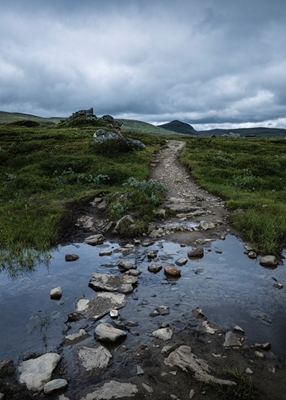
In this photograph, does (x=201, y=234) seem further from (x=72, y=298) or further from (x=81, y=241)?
(x=72, y=298)

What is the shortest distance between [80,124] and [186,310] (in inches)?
2123

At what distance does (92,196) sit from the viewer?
17484 mm

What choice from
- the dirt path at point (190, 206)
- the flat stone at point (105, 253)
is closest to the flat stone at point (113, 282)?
the flat stone at point (105, 253)

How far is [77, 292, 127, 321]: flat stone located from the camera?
7264mm

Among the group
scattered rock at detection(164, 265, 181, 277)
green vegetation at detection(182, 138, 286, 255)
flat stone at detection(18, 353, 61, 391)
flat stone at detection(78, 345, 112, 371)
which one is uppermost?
green vegetation at detection(182, 138, 286, 255)

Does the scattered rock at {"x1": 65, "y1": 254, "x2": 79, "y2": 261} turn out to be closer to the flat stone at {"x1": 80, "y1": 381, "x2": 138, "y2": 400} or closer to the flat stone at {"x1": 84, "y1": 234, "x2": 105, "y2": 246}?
the flat stone at {"x1": 84, "y1": 234, "x2": 105, "y2": 246}

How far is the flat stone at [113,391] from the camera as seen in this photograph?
484 centimetres

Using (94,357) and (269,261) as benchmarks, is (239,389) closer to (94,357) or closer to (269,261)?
(94,357)

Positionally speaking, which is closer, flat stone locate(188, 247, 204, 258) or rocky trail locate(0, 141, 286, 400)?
rocky trail locate(0, 141, 286, 400)

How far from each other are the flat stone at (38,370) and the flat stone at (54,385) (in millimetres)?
146

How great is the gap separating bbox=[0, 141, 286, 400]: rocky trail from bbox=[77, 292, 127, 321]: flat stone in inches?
1.0

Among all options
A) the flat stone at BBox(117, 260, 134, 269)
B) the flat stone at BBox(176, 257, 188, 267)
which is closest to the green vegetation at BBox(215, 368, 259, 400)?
the flat stone at BBox(176, 257, 188, 267)

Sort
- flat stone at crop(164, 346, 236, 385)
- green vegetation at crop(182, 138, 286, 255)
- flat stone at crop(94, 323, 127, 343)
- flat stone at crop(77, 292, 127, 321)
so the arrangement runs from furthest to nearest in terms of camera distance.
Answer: green vegetation at crop(182, 138, 286, 255)
flat stone at crop(77, 292, 127, 321)
flat stone at crop(94, 323, 127, 343)
flat stone at crop(164, 346, 236, 385)

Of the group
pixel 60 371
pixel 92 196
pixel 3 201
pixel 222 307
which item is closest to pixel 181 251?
pixel 222 307
